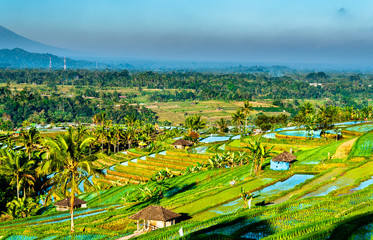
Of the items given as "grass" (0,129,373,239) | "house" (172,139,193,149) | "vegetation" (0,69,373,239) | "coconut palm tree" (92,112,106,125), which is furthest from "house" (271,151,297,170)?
"coconut palm tree" (92,112,106,125)

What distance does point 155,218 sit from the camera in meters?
23.3

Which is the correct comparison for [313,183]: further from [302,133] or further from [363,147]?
[302,133]

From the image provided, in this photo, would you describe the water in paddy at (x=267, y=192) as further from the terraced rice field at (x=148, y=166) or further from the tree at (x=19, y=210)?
the tree at (x=19, y=210)

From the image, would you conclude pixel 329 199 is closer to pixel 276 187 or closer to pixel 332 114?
pixel 276 187

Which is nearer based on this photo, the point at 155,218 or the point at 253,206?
the point at 155,218

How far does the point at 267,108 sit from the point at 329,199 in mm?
148786

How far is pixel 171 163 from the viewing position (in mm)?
52406

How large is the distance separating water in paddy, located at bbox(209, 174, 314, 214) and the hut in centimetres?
446

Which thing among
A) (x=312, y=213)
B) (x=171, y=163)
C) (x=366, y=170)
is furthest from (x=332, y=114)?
(x=312, y=213)

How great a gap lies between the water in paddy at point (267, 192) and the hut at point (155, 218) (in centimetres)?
446

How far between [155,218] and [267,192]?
11185 mm

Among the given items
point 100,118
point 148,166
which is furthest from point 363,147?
point 100,118

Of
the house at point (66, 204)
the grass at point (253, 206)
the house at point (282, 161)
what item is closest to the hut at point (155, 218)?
the grass at point (253, 206)

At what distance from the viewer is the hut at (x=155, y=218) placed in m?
23.3
